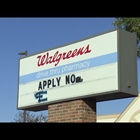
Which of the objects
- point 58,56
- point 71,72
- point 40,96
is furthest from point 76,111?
point 58,56

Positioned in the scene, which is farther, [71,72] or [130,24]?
[130,24]

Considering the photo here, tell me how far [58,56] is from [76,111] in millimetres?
2184

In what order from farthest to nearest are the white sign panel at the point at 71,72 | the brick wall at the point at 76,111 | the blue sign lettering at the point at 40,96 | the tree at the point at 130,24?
the tree at the point at 130,24
the blue sign lettering at the point at 40,96
the brick wall at the point at 76,111
the white sign panel at the point at 71,72

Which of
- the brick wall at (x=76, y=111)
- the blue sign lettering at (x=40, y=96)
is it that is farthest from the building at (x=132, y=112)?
the brick wall at (x=76, y=111)

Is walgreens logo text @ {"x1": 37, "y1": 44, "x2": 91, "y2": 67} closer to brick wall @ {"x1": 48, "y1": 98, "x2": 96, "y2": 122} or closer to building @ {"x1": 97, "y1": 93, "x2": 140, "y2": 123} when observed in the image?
brick wall @ {"x1": 48, "y1": 98, "x2": 96, "y2": 122}

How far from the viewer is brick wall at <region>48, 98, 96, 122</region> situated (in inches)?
432

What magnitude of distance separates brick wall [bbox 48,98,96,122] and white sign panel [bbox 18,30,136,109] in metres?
0.21

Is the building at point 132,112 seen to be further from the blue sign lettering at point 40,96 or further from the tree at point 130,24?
the blue sign lettering at point 40,96

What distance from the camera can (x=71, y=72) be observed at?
11.6 m

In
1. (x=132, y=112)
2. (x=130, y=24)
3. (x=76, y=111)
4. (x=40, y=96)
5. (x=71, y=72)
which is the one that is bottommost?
(x=76, y=111)

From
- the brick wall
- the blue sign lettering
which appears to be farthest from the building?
the brick wall

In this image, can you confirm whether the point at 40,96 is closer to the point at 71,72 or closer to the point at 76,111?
the point at 71,72

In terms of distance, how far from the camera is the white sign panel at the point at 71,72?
1063 cm
